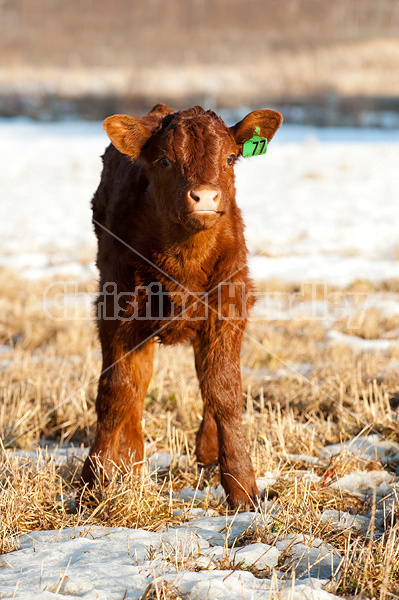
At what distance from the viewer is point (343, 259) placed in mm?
10531

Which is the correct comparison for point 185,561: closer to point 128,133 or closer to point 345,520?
point 345,520

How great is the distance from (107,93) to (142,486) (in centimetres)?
2625

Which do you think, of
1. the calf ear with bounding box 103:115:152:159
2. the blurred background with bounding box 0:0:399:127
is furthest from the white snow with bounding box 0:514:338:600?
the blurred background with bounding box 0:0:399:127

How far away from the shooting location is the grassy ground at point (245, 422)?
10.7ft

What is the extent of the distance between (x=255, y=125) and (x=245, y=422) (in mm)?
1938

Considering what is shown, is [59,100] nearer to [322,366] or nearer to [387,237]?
[387,237]

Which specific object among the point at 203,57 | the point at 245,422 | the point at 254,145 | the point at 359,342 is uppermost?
the point at 203,57

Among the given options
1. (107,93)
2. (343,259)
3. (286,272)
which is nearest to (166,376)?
(286,272)

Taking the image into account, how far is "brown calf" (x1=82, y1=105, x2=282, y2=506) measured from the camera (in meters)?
3.84

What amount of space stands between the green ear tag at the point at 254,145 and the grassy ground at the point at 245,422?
1696mm

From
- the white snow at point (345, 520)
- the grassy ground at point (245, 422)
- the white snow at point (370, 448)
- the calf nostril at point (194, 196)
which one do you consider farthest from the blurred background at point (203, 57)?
the white snow at point (345, 520)

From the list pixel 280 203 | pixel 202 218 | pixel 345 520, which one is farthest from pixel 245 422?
pixel 280 203

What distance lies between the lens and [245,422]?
4.62 meters

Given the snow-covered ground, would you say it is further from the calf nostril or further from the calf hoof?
the calf nostril
